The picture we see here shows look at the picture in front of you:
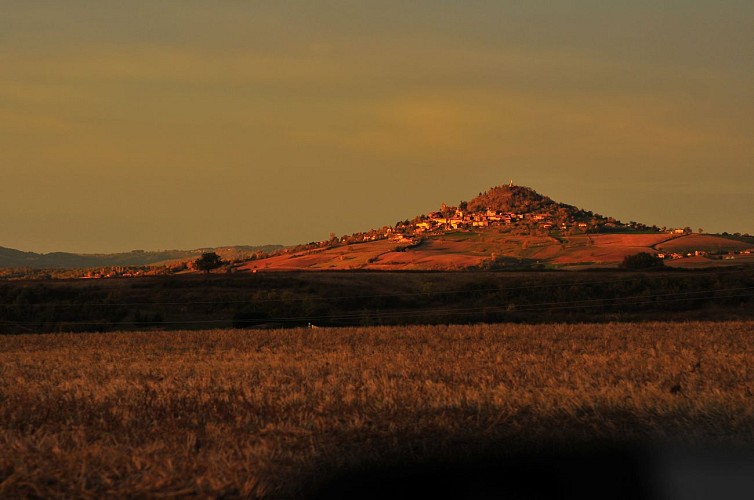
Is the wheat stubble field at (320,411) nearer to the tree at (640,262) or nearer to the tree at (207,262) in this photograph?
the tree at (640,262)

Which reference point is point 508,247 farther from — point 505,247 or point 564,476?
point 564,476

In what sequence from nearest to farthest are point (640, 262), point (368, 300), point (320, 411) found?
point (320, 411) → point (368, 300) → point (640, 262)

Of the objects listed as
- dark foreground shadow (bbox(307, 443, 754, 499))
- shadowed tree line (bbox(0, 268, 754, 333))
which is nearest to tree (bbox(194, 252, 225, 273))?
shadowed tree line (bbox(0, 268, 754, 333))

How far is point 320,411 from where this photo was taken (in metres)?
14.0

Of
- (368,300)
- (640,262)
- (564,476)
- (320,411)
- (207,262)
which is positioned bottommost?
(564,476)

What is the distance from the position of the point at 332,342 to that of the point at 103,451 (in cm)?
2445

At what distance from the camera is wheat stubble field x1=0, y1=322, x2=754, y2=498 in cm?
947

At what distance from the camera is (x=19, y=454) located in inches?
388

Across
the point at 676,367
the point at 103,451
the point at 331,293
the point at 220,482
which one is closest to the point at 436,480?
the point at 220,482

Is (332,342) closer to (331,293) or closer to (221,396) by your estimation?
(221,396)

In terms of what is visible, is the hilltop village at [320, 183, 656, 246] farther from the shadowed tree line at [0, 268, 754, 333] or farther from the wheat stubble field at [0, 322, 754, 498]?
the wheat stubble field at [0, 322, 754, 498]

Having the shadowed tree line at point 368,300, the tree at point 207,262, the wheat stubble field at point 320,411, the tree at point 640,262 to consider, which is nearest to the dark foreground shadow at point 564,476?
the wheat stubble field at point 320,411

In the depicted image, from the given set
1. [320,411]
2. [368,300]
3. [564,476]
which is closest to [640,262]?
[368,300]

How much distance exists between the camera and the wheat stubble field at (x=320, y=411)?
947cm
